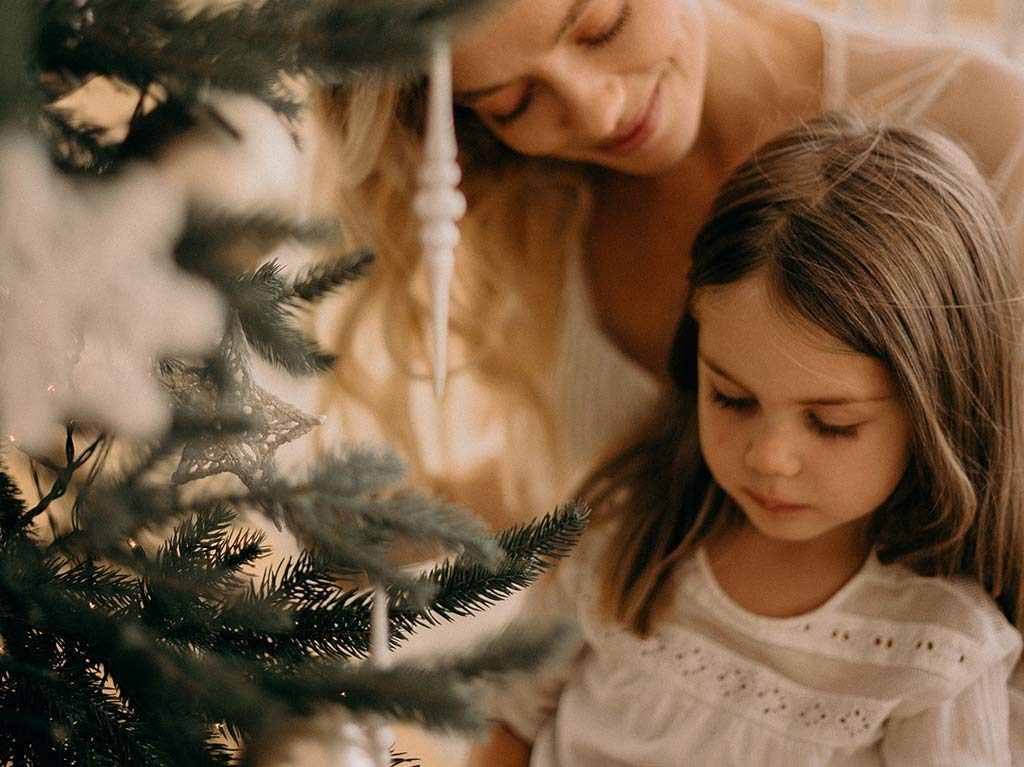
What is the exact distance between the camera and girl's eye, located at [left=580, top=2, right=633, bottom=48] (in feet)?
3.02

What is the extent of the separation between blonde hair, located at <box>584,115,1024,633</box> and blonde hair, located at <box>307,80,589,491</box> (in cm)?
41

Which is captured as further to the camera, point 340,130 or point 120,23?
point 340,130

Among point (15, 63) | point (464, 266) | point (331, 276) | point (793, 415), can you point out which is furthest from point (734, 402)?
point (15, 63)

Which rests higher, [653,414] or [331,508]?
[331,508]

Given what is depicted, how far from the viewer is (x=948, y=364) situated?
81 cm

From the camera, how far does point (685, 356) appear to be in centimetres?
98

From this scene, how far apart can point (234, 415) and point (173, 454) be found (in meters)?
0.04

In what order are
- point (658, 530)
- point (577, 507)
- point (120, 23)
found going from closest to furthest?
point (120, 23), point (577, 507), point (658, 530)

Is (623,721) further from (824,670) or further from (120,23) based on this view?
(120,23)

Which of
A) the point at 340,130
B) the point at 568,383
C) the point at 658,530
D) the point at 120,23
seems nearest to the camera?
the point at 120,23

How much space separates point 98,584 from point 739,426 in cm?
53

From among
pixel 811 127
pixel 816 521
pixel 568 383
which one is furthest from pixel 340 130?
pixel 816 521

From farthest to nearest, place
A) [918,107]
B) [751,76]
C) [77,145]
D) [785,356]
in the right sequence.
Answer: [751,76] → [918,107] → [785,356] → [77,145]

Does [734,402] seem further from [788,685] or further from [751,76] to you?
[751,76]
